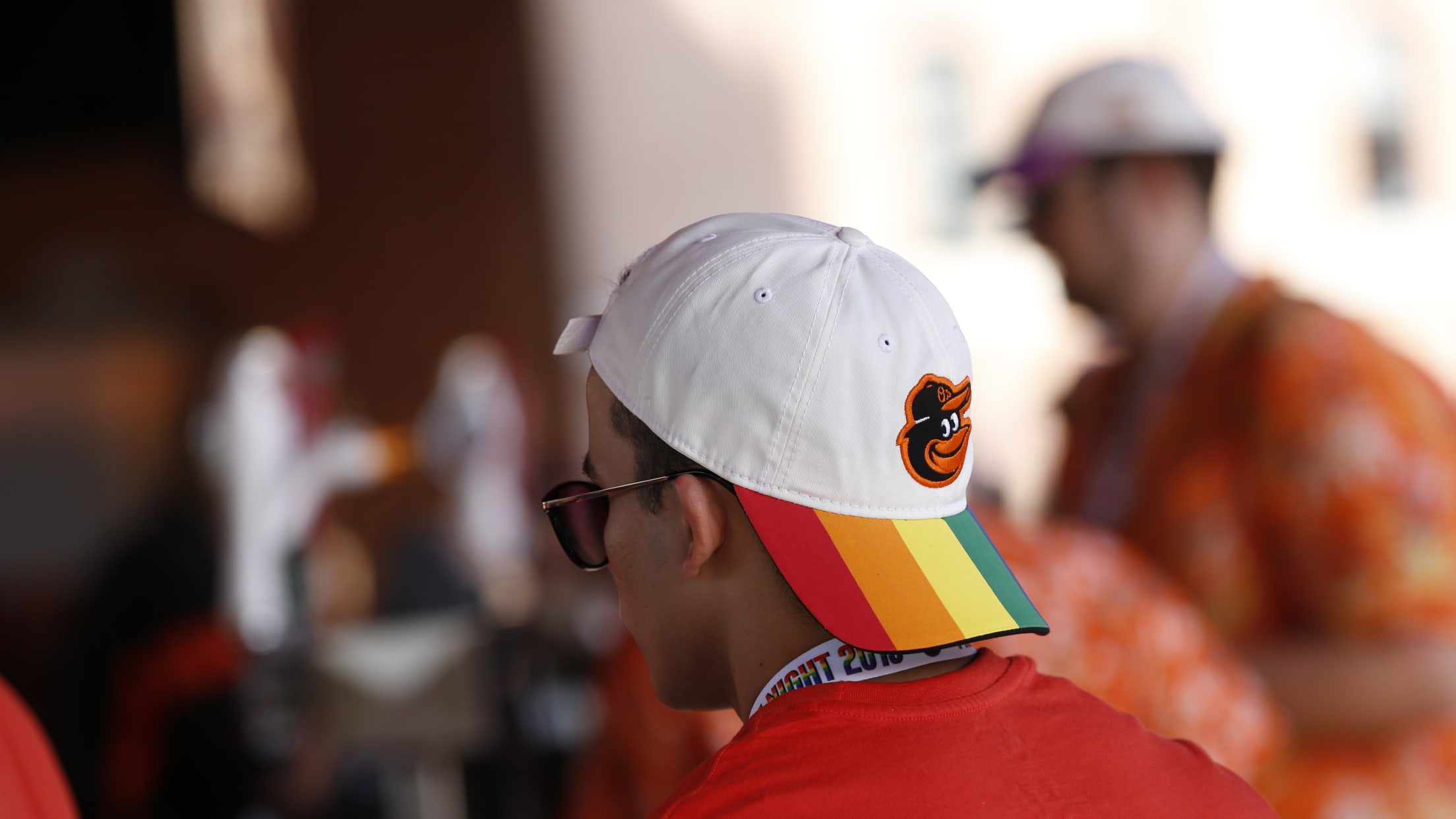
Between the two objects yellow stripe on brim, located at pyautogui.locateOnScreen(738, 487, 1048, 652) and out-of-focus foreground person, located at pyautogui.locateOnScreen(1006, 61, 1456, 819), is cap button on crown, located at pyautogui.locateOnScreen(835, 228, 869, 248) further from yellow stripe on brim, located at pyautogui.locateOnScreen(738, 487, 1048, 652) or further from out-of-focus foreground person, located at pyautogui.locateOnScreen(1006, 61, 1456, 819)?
out-of-focus foreground person, located at pyautogui.locateOnScreen(1006, 61, 1456, 819)

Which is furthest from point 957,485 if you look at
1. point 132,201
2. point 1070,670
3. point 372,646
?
point 132,201

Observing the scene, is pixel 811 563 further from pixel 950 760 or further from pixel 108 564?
pixel 108 564

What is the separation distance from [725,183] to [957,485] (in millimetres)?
12415

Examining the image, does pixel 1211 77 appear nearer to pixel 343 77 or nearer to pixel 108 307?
pixel 343 77

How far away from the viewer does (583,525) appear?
122 centimetres

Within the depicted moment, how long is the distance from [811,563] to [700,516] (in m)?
0.10

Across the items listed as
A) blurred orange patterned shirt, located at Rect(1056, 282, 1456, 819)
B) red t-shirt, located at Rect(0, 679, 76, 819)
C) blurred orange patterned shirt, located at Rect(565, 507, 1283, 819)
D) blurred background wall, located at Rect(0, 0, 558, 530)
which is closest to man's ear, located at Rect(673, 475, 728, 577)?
red t-shirt, located at Rect(0, 679, 76, 819)

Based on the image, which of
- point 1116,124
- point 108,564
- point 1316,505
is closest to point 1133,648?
point 1316,505

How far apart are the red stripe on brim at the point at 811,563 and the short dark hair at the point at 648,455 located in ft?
0.21

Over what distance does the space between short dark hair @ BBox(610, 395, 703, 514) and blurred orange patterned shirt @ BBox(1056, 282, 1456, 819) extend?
137cm

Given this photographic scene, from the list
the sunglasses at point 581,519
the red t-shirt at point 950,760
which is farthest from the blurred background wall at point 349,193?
the red t-shirt at point 950,760

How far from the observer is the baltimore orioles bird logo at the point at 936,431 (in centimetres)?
110

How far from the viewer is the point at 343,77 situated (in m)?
7.85

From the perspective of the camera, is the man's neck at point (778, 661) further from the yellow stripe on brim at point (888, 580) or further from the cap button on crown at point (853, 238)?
the cap button on crown at point (853, 238)
